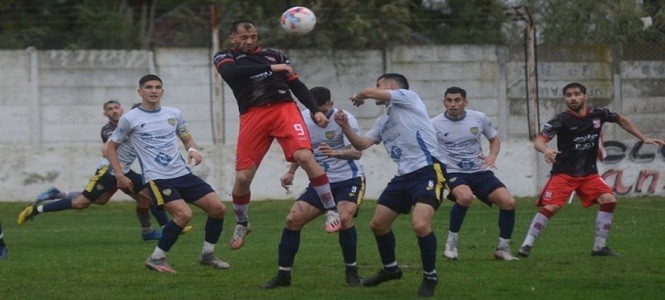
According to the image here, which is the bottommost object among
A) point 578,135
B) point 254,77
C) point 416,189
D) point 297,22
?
point 416,189

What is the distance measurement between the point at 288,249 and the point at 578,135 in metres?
4.25

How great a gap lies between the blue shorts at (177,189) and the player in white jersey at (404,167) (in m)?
2.08

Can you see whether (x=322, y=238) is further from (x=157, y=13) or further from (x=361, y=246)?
(x=157, y=13)

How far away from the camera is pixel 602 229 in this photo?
43.6 feet

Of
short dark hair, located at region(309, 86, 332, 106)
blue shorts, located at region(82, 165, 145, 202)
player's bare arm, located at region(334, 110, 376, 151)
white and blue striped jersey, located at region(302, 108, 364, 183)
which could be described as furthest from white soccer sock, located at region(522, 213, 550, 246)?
blue shorts, located at region(82, 165, 145, 202)

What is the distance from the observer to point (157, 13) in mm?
31641

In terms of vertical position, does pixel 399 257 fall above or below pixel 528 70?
below

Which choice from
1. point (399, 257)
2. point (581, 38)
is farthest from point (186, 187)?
point (581, 38)

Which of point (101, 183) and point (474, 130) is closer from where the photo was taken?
point (474, 130)

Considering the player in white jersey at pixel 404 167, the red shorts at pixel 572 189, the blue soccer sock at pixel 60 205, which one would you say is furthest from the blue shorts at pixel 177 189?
the blue soccer sock at pixel 60 205

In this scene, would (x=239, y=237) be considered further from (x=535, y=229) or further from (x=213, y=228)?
(x=535, y=229)

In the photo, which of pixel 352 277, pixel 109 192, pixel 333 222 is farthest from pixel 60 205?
pixel 333 222

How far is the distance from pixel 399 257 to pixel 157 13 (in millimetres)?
19567

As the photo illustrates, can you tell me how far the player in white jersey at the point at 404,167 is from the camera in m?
10.3
